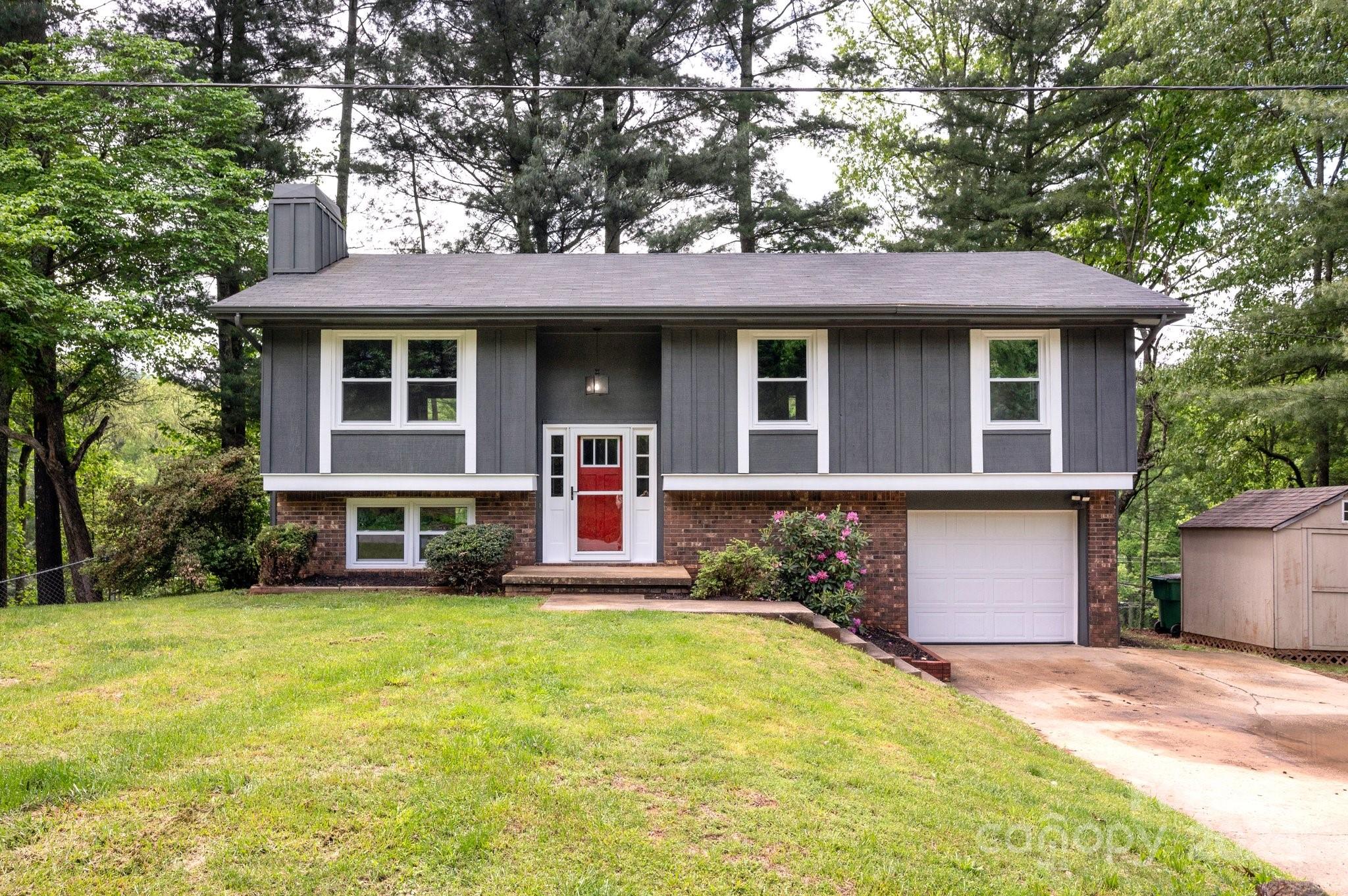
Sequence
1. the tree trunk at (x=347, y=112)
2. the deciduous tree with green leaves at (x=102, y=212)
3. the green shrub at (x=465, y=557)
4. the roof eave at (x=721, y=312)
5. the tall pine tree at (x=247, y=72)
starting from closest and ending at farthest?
the green shrub at (x=465, y=557) → the roof eave at (x=721, y=312) → the deciduous tree with green leaves at (x=102, y=212) → the tall pine tree at (x=247, y=72) → the tree trunk at (x=347, y=112)

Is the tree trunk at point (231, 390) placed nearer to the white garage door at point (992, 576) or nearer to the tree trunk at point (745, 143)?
the tree trunk at point (745, 143)

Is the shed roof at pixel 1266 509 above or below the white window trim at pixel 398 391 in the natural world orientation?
below

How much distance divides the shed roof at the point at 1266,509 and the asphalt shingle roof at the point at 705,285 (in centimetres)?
325

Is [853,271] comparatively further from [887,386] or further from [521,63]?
[521,63]

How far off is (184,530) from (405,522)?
3055 millimetres

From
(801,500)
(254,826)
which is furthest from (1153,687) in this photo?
(254,826)

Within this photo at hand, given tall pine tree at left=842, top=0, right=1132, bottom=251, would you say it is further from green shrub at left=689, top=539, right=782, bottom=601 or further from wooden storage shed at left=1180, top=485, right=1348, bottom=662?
green shrub at left=689, top=539, right=782, bottom=601

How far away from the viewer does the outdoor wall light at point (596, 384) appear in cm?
1131

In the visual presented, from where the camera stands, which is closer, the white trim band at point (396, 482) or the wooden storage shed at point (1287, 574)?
the wooden storage shed at point (1287, 574)

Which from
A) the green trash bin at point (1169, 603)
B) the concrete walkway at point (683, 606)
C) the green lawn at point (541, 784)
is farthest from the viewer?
the green trash bin at point (1169, 603)

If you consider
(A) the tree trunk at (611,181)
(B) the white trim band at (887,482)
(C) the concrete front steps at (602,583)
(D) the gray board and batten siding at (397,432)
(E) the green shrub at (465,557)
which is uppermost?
(A) the tree trunk at (611,181)

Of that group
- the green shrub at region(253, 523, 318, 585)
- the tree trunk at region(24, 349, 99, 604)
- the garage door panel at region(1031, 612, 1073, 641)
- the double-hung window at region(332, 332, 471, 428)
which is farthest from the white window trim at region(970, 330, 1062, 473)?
the tree trunk at region(24, 349, 99, 604)

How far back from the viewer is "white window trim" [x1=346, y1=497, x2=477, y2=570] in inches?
444

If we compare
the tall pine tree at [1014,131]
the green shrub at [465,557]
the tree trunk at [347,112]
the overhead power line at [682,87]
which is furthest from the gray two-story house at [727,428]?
the tree trunk at [347,112]
